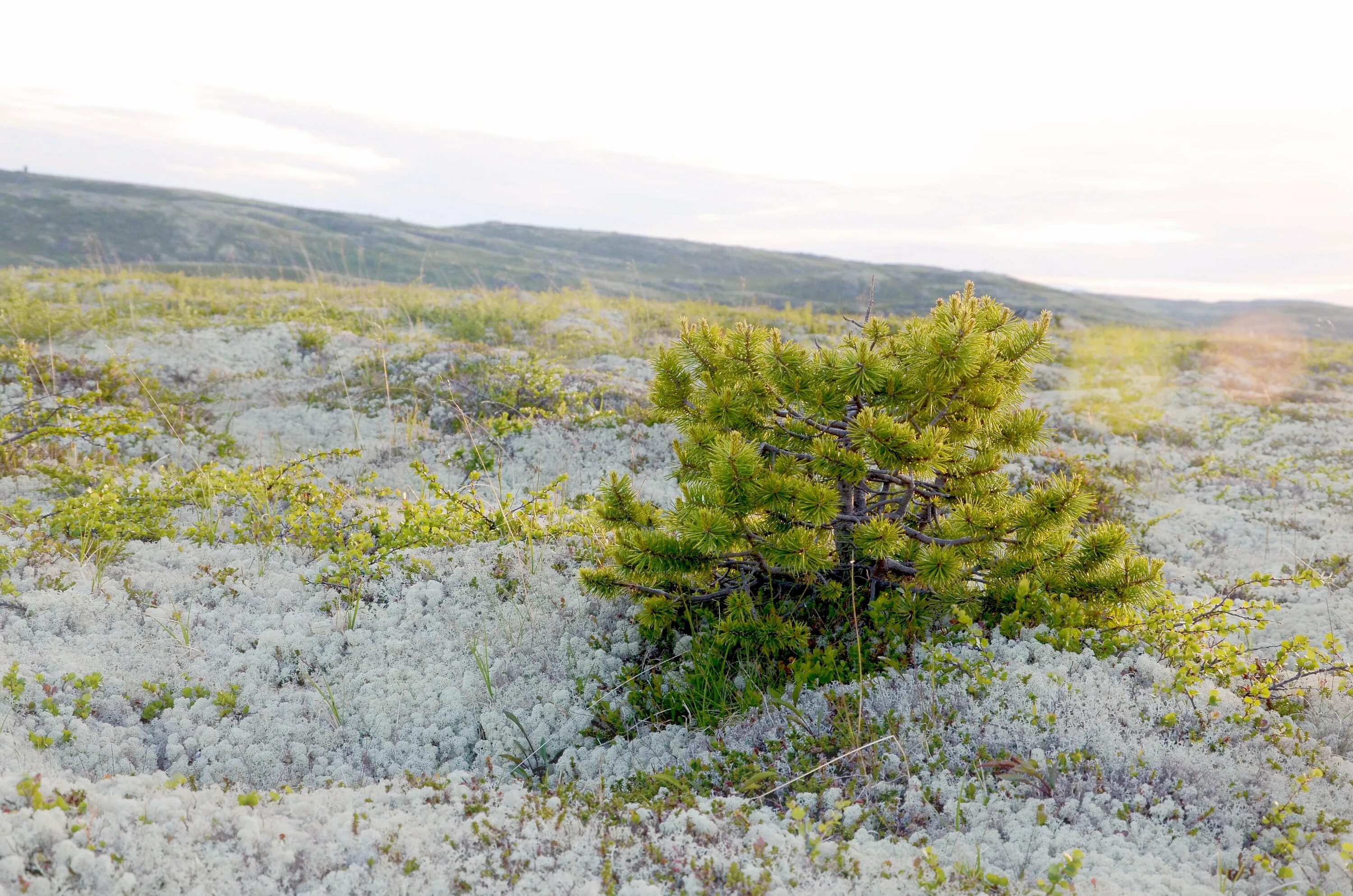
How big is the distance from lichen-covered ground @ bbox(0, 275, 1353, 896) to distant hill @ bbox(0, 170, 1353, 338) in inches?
2230

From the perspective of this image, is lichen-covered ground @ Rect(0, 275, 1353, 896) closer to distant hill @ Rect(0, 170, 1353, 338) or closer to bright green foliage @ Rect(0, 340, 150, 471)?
bright green foliage @ Rect(0, 340, 150, 471)

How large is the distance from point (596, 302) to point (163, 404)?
460 inches

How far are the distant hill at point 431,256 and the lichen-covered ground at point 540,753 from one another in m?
56.6

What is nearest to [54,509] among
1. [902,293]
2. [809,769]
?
[809,769]

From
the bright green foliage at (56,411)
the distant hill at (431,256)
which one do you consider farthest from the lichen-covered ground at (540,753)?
the distant hill at (431,256)

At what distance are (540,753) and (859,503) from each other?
8.02ft

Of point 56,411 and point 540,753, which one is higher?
point 56,411

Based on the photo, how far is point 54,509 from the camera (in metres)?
6.14

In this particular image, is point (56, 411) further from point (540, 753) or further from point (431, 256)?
point (431, 256)

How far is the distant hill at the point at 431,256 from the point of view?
82.3 meters

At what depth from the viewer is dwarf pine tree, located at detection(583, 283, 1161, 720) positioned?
404 centimetres

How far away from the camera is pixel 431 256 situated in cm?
6525

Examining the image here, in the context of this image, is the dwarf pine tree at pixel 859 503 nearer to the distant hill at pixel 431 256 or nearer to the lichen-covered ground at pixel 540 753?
the lichen-covered ground at pixel 540 753

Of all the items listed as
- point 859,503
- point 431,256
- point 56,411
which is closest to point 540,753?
point 859,503
